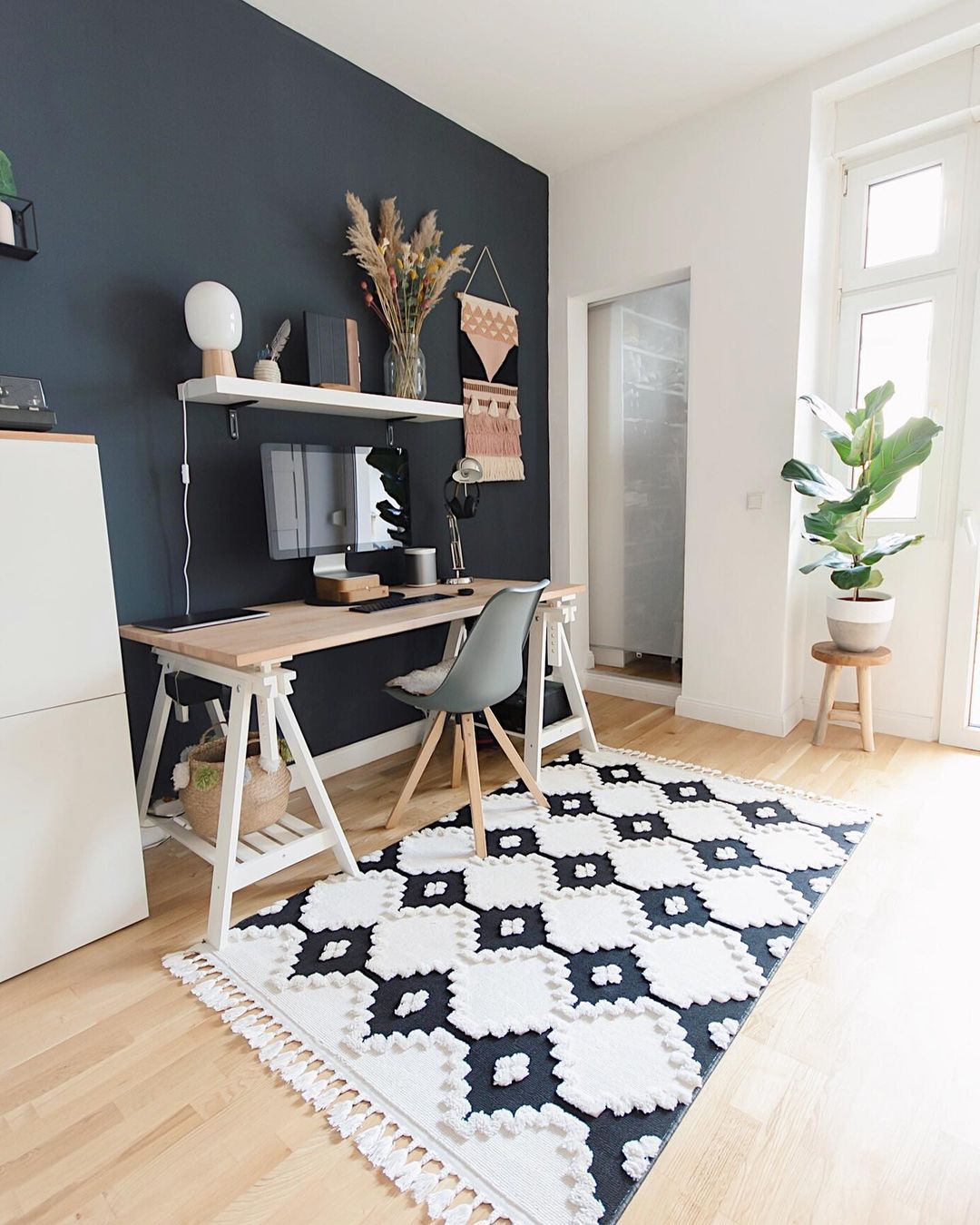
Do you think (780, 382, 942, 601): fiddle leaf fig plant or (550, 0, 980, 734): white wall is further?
(550, 0, 980, 734): white wall

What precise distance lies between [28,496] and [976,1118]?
2.27 m

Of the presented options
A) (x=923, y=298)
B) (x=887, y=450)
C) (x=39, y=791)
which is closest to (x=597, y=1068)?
(x=39, y=791)

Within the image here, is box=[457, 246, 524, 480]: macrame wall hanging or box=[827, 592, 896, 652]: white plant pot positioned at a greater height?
box=[457, 246, 524, 480]: macrame wall hanging

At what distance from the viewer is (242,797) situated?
1.91 m

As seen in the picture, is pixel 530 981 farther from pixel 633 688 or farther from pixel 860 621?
pixel 633 688

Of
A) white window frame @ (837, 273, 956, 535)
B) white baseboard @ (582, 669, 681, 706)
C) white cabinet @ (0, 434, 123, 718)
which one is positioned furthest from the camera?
white baseboard @ (582, 669, 681, 706)

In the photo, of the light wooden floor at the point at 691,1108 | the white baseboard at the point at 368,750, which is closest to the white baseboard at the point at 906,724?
the light wooden floor at the point at 691,1108

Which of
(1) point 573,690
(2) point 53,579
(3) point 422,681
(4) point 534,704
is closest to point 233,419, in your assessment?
(2) point 53,579

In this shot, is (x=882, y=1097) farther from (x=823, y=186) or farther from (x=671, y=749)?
(x=823, y=186)

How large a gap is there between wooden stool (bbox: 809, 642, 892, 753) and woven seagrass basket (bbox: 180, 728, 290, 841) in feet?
7.28

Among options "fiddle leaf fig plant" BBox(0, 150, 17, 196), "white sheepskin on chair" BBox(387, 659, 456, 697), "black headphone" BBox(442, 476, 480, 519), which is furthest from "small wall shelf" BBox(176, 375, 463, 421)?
"white sheepskin on chair" BBox(387, 659, 456, 697)

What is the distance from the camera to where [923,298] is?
2857 millimetres

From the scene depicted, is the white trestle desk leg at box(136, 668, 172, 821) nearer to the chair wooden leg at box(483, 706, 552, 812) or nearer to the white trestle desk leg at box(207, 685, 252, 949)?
the white trestle desk leg at box(207, 685, 252, 949)

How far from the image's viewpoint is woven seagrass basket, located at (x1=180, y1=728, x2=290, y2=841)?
1944 mm
